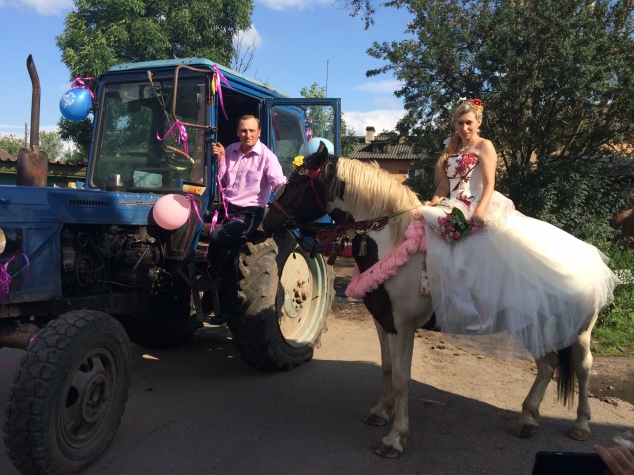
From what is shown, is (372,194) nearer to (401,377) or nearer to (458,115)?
(458,115)

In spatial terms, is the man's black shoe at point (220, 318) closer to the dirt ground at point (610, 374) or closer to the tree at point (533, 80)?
the dirt ground at point (610, 374)

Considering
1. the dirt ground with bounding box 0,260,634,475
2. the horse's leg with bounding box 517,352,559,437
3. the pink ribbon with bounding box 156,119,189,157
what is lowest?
the dirt ground with bounding box 0,260,634,475

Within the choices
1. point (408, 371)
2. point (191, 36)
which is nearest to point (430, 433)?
point (408, 371)

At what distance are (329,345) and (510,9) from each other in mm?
6089

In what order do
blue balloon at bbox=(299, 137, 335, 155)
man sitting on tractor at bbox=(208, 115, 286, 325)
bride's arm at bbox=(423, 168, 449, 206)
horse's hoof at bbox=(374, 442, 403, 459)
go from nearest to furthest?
horse's hoof at bbox=(374, 442, 403, 459) < bride's arm at bbox=(423, 168, 449, 206) < man sitting on tractor at bbox=(208, 115, 286, 325) < blue balloon at bbox=(299, 137, 335, 155)

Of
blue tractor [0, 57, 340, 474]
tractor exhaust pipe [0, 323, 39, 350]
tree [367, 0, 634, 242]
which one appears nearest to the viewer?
blue tractor [0, 57, 340, 474]

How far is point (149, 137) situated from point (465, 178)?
2.79m

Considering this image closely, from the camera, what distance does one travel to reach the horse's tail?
3.71 m

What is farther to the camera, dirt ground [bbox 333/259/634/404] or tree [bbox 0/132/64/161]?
tree [bbox 0/132/64/161]

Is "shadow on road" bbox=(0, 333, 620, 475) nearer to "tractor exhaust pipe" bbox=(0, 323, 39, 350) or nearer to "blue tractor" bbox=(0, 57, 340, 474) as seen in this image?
"blue tractor" bbox=(0, 57, 340, 474)

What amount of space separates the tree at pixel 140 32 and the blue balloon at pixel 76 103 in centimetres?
756

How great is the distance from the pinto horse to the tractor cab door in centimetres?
144

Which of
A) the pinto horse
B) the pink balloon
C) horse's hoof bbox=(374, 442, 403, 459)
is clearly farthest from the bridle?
horse's hoof bbox=(374, 442, 403, 459)

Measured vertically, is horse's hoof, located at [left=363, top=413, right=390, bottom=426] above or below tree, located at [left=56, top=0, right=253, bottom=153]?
below
